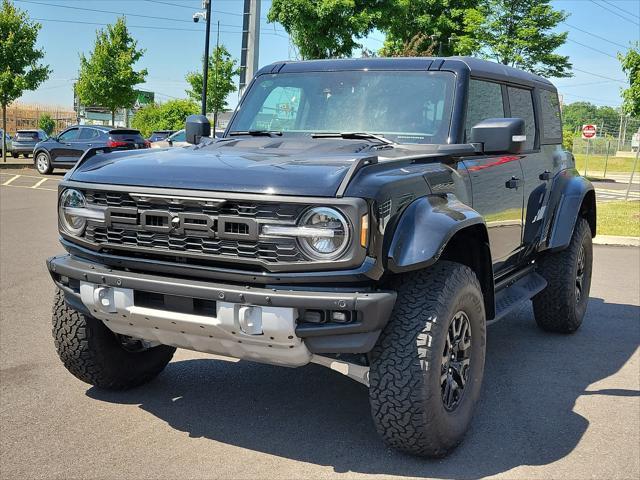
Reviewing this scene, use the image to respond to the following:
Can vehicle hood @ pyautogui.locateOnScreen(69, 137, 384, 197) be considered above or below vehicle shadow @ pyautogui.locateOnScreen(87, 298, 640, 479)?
above

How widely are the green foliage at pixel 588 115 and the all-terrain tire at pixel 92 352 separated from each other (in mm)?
139003

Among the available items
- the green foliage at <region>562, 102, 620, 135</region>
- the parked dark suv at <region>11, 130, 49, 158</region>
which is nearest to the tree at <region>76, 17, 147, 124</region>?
the parked dark suv at <region>11, 130, 49, 158</region>

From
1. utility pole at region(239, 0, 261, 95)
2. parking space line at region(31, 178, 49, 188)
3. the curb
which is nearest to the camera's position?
the curb

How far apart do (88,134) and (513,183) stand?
63.6 ft

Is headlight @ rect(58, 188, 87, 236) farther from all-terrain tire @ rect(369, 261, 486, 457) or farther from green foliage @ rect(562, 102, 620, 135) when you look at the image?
green foliage @ rect(562, 102, 620, 135)

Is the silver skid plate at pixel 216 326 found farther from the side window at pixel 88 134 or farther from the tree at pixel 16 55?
the tree at pixel 16 55

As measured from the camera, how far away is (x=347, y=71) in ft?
14.8

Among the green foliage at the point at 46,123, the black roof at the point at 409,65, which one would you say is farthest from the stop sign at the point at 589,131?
the green foliage at the point at 46,123

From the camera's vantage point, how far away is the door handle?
177 inches

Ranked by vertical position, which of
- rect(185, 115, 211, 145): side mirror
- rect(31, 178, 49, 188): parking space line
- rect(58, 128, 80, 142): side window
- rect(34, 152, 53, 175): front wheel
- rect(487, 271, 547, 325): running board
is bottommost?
rect(31, 178, 49, 188): parking space line

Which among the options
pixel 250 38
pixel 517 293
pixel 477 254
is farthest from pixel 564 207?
pixel 250 38

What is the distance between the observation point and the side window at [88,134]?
21.6 m

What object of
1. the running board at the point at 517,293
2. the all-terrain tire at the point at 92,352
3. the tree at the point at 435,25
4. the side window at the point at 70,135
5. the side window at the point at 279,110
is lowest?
the all-terrain tire at the point at 92,352

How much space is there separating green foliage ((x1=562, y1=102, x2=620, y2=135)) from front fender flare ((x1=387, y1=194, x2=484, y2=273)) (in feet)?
456
